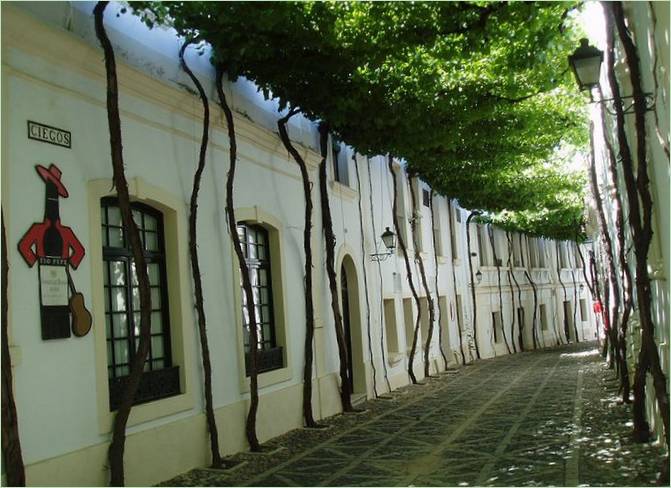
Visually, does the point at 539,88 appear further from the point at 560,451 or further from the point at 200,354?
the point at 200,354

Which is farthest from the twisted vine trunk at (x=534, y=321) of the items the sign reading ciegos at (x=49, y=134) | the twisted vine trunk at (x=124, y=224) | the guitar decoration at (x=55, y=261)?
the sign reading ciegos at (x=49, y=134)

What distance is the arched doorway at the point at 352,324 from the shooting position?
14906 mm

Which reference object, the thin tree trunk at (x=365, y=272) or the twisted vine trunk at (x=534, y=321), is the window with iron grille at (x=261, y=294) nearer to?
the thin tree trunk at (x=365, y=272)

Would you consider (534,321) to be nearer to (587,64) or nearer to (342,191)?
(342,191)

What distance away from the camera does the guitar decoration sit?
6477mm

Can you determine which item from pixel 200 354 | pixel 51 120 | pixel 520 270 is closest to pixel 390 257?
pixel 200 354

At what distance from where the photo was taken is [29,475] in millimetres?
6078

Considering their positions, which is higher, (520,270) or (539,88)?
(539,88)

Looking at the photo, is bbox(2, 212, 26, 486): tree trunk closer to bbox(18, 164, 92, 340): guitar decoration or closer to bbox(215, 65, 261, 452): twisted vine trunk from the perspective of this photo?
bbox(18, 164, 92, 340): guitar decoration

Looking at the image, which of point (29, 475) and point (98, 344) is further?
point (98, 344)

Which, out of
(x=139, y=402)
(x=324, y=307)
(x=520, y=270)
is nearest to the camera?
(x=139, y=402)

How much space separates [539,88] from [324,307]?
18.0 ft

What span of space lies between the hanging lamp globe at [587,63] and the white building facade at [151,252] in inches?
189

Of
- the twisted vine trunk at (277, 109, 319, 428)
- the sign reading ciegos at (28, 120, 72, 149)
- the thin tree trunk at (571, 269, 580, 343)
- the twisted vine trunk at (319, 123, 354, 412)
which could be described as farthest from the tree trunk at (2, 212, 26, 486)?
the thin tree trunk at (571, 269, 580, 343)
